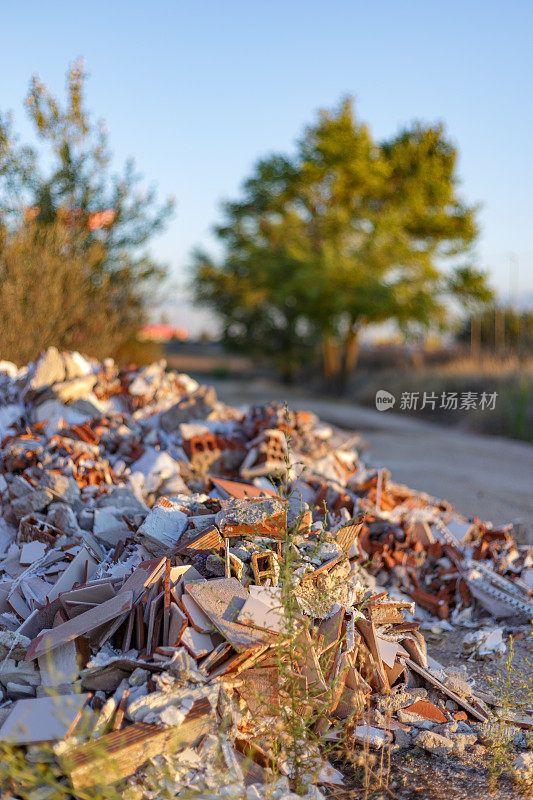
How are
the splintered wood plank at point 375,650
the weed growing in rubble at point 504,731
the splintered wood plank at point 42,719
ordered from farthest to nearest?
1. the splintered wood plank at point 375,650
2. the weed growing in rubble at point 504,731
3. the splintered wood plank at point 42,719

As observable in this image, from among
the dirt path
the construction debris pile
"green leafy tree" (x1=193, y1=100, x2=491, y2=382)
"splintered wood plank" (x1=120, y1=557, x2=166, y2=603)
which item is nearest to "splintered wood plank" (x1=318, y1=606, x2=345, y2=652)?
the construction debris pile

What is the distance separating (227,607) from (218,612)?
49 millimetres

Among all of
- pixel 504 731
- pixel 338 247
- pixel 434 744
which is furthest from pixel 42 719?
pixel 338 247

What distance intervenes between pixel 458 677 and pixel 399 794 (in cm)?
92

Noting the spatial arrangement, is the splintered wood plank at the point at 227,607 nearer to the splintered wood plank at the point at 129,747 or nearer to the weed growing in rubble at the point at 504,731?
the splintered wood plank at the point at 129,747

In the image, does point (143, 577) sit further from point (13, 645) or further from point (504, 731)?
point (504, 731)

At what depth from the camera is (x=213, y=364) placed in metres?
23.1

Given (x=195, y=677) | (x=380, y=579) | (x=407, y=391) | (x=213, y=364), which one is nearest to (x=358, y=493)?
(x=380, y=579)

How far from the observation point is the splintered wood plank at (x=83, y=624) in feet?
7.70

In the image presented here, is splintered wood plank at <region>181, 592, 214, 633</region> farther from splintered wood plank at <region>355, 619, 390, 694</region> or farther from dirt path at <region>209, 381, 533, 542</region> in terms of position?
dirt path at <region>209, 381, 533, 542</region>

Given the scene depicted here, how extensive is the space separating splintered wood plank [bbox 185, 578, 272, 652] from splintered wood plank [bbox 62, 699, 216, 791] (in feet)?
0.82

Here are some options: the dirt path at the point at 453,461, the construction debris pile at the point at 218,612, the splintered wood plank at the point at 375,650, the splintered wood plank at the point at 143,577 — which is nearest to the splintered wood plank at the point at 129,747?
the construction debris pile at the point at 218,612

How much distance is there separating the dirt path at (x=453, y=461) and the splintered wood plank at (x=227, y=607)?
3384 millimetres

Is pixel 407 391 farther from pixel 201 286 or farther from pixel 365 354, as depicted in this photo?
pixel 201 286
